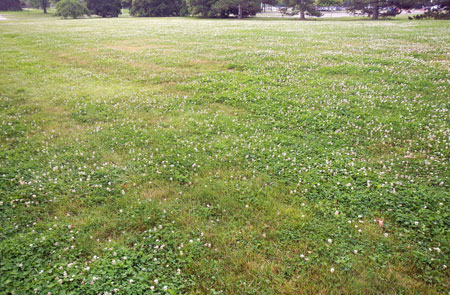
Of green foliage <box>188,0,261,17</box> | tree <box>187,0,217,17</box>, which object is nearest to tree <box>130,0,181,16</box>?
green foliage <box>188,0,261,17</box>

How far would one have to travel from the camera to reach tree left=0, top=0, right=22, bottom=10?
259 ft

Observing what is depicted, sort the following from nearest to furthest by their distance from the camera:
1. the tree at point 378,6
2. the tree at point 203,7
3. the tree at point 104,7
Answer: the tree at point 378,6 → the tree at point 203,7 → the tree at point 104,7

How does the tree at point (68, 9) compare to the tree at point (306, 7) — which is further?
the tree at point (68, 9)

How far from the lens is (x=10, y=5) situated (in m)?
80.8

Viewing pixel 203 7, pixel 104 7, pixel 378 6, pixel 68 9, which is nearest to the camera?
pixel 378 6

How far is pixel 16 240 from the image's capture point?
4.32 m

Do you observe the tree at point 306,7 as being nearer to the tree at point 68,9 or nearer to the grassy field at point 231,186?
the tree at point 68,9

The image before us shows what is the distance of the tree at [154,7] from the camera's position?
65812mm

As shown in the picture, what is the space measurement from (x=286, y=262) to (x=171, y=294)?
Result: 1671 millimetres

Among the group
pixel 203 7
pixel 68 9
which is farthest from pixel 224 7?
pixel 68 9

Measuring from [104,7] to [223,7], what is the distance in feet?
118

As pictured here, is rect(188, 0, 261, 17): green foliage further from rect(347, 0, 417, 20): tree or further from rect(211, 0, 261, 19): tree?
rect(347, 0, 417, 20): tree

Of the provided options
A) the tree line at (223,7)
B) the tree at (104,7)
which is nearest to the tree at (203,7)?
the tree line at (223,7)

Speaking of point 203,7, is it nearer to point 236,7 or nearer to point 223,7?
point 223,7
